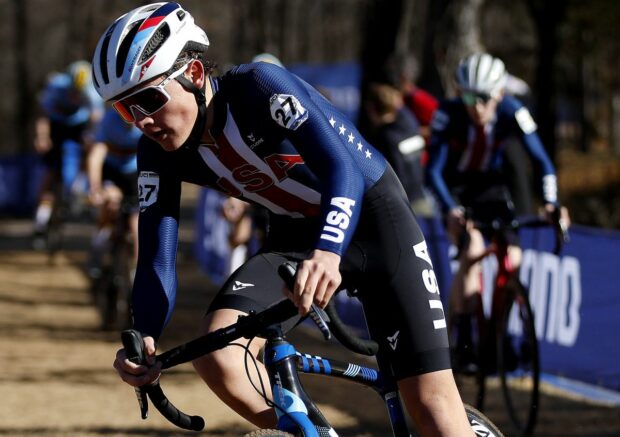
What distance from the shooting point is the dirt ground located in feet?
24.7

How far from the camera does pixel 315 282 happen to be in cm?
342

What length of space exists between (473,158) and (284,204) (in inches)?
145

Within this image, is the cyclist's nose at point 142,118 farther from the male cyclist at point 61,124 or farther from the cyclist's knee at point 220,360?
the male cyclist at point 61,124

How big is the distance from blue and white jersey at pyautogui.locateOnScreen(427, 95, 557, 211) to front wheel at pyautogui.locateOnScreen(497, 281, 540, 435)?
0.74 metres

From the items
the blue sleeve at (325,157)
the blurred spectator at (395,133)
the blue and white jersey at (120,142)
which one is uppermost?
the blue sleeve at (325,157)

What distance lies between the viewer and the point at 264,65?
4.08 meters

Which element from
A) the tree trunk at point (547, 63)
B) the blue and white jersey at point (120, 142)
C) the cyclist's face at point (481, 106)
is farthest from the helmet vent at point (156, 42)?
the tree trunk at point (547, 63)

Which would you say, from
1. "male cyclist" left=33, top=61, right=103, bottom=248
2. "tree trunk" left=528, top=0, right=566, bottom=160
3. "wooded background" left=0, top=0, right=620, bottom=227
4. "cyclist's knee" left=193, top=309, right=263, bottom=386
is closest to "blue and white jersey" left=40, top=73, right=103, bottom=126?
"male cyclist" left=33, top=61, right=103, bottom=248

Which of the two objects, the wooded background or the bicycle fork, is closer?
the bicycle fork

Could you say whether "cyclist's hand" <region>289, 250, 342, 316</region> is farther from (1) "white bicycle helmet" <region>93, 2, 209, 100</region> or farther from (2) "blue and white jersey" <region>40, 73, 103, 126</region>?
(2) "blue and white jersey" <region>40, 73, 103, 126</region>

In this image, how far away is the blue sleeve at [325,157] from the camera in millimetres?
3660

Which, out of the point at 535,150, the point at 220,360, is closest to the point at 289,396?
the point at 220,360

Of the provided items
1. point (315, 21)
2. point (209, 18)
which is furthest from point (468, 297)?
point (315, 21)

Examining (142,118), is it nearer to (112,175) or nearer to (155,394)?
(155,394)
